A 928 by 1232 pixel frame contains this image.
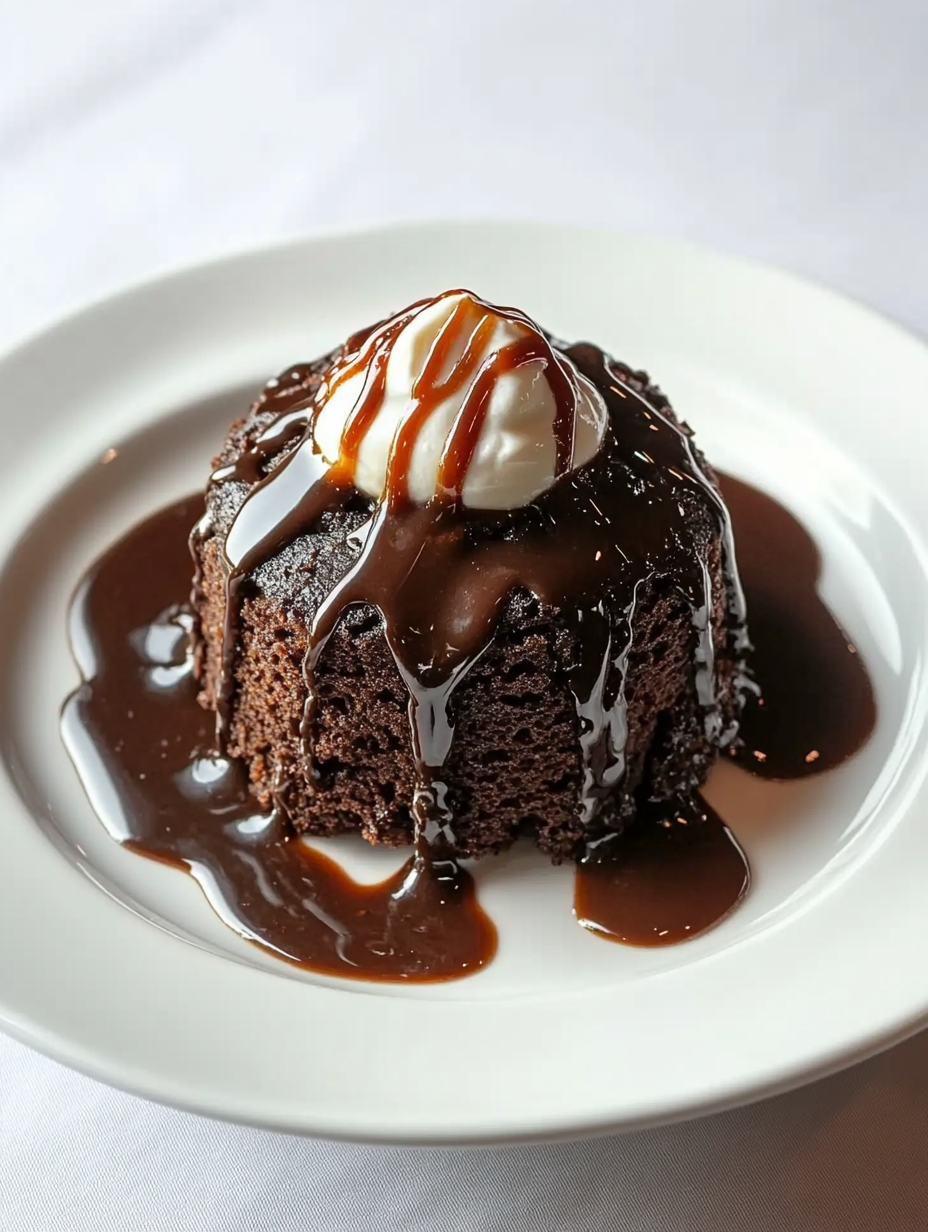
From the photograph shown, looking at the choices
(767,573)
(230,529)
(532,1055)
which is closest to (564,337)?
(767,573)

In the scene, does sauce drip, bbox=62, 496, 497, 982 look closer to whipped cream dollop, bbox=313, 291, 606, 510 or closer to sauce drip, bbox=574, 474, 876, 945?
sauce drip, bbox=574, 474, 876, 945

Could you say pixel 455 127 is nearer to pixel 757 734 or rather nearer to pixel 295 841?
pixel 757 734

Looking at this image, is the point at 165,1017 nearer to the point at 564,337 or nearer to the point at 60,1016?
the point at 60,1016

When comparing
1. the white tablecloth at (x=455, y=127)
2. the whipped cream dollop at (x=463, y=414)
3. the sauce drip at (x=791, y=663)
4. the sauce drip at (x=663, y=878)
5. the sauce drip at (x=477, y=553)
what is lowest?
the sauce drip at (x=663, y=878)

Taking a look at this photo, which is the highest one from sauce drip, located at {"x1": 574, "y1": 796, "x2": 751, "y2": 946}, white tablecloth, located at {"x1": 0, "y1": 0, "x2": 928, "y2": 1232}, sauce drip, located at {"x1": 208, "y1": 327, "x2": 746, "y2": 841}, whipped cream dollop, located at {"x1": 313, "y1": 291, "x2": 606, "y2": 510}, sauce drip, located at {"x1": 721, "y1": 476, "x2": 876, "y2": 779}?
white tablecloth, located at {"x1": 0, "y1": 0, "x2": 928, "y2": 1232}

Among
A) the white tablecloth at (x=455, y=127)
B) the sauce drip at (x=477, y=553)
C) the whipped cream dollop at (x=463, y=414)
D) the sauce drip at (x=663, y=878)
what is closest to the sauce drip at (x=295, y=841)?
the sauce drip at (x=663, y=878)

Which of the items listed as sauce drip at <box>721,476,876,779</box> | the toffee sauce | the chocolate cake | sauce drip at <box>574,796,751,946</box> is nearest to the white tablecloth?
sauce drip at <box>721,476,876,779</box>

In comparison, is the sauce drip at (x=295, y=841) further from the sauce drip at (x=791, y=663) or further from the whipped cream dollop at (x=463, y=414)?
the whipped cream dollop at (x=463, y=414)
